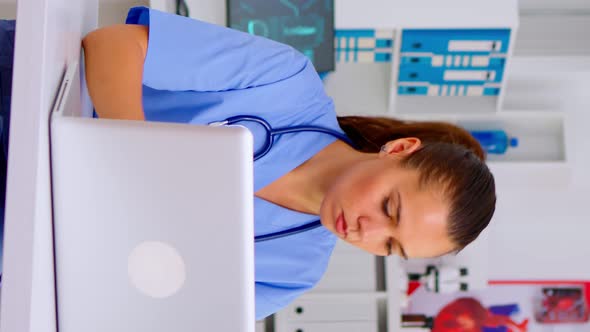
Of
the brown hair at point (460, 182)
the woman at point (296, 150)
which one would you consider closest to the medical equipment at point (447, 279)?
the woman at point (296, 150)

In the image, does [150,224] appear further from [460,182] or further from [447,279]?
[447,279]

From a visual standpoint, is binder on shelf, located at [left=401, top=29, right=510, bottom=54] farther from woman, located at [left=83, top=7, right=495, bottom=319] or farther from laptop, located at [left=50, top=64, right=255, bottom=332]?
laptop, located at [left=50, top=64, right=255, bottom=332]

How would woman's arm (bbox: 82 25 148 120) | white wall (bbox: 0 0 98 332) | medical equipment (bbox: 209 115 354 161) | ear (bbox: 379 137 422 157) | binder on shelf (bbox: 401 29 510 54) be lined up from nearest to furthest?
1. white wall (bbox: 0 0 98 332)
2. woman's arm (bbox: 82 25 148 120)
3. medical equipment (bbox: 209 115 354 161)
4. ear (bbox: 379 137 422 157)
5. binder on shelf (bbox: 401 29 510 54)

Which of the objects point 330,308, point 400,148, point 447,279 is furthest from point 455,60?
point 400,148

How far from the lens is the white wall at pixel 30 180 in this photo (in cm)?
46

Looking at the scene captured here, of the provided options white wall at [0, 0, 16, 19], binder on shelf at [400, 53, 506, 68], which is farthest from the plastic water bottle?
white wall at [0, 0, 16, 19]

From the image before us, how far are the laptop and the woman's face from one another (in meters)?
0.47

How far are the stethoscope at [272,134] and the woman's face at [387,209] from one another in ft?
A: 0.41

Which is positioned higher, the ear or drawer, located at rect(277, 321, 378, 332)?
the ear

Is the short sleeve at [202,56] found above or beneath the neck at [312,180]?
above

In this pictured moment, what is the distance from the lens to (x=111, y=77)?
671 mm

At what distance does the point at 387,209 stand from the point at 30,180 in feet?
2.14

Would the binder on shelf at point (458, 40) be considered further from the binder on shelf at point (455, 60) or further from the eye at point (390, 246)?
the eye at point (390, 246)

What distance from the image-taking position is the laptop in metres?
0.53
